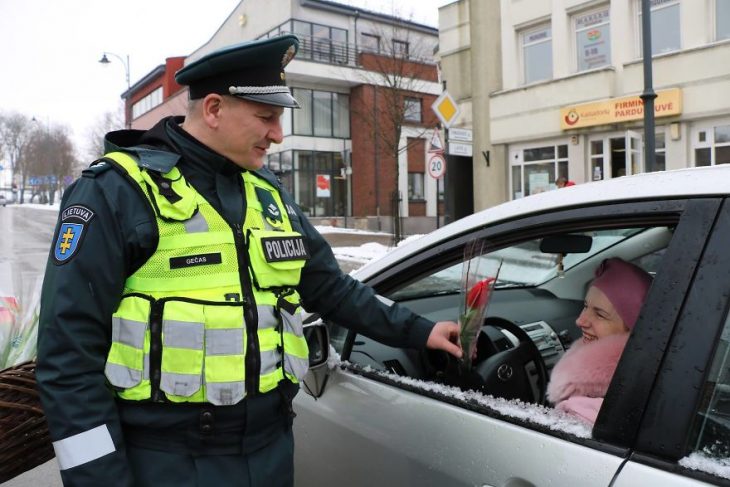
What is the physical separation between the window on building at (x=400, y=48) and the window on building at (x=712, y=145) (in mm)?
10976

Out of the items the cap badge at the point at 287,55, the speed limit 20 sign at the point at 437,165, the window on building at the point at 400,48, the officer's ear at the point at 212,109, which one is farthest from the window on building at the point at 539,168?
the officer's ear at the point at 212,109

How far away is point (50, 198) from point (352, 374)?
9308 cm

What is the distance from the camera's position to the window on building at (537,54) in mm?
17984

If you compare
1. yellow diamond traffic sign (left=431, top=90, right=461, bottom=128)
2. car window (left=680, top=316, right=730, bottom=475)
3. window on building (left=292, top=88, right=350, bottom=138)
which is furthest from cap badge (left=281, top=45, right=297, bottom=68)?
window on building (left=292, top=88, right=350, bottom=138)

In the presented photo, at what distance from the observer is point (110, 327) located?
1.42 metres

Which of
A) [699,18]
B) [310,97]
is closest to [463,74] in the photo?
[699,18]

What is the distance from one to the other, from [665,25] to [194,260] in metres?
16.7

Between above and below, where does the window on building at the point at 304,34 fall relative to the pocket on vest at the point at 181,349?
above

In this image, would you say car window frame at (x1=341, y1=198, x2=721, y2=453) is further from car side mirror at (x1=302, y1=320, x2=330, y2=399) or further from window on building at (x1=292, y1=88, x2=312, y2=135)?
window on building at (x1=292, y1=88, x2=312, y2=135)

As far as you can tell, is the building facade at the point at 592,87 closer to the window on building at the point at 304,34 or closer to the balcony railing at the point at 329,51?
the balcony railing at the point at 329,51

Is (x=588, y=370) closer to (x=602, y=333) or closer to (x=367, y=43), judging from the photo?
(x=602, y=333)

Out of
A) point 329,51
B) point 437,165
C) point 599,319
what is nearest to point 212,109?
point 599,319

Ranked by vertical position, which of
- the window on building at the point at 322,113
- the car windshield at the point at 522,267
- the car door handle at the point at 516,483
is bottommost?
the car door handle at the point at 516,483

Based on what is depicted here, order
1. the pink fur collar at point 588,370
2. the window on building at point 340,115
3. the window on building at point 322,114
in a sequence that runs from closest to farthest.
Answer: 1. the pink fur collar at point 588,370
2. the window on building at point 322,114
3. the window on building at point 340,115
